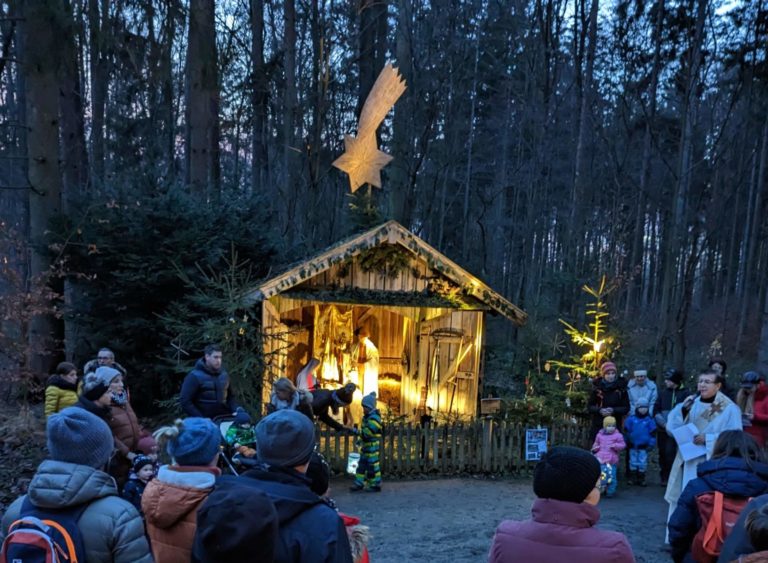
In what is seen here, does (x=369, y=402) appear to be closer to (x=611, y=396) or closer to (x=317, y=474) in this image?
(x=611, y=396)

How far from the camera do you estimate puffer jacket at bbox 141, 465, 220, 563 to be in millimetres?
2426

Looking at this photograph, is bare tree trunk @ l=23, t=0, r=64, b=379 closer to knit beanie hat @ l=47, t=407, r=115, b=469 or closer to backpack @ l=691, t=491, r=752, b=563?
knit beanie hat @ l=47, t=407, r=115, b=469

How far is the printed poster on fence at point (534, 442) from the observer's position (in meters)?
9.42

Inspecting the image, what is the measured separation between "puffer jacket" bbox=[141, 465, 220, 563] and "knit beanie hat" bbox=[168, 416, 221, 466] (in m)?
0.13

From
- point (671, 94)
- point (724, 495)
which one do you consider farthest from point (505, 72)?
point (724, 495)

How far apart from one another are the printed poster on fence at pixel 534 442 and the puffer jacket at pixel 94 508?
8.01 meters

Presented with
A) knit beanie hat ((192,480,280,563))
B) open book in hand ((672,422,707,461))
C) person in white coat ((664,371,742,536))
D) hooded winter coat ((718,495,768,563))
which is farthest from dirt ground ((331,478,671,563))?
knit beanie hat ((192,480,280,563))

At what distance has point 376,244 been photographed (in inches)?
387

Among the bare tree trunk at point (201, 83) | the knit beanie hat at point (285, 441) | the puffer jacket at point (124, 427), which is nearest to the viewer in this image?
the knit beanie hat at point (285, 441)

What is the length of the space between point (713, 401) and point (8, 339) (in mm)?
9995

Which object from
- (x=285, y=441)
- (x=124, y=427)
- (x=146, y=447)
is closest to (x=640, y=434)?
(x=146, y=447)

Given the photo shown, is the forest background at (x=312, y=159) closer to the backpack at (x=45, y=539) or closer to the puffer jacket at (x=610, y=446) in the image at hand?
the puffer jacket at (x=610, y=446)

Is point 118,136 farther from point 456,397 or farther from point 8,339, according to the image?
point 456,397

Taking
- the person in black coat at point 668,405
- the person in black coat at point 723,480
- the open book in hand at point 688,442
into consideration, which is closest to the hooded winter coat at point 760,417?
the person in black coat at point 668,405
